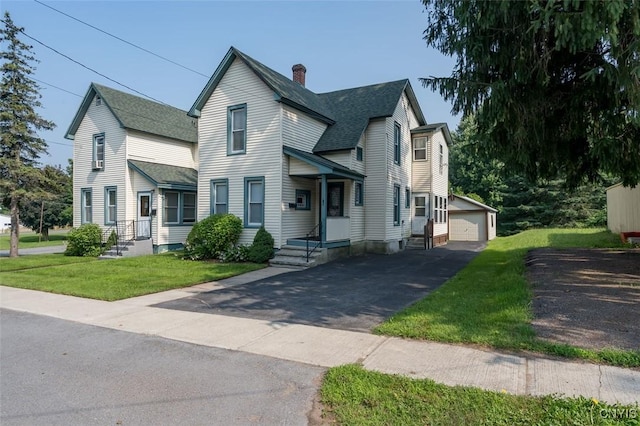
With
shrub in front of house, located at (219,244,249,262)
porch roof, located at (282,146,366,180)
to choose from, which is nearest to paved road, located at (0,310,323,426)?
shrub in front of house, located at (219,244,249,262)

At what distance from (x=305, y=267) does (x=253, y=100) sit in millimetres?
7273

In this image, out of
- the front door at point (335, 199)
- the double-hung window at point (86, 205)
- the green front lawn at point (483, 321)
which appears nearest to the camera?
the green front lawn at point (483, 321)

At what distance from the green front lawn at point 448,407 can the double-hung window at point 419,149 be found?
62.0 ft

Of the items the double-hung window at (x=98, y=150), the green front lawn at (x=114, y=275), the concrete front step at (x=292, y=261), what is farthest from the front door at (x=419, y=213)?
the double-hung window at (x=98, y=150)

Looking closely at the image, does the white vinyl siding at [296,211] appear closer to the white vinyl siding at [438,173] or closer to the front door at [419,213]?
the front door at [419,213]

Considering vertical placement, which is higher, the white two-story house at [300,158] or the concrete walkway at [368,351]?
the white two-story house at [300,158]

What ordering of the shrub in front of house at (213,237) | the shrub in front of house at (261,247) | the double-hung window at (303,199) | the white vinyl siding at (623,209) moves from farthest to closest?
the white vinyl siding at (623,209) < the double-hung window at (303,199) < the shrub in front of house at (213,237) < the shrub in front of house at (261,247)

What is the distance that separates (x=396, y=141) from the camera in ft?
61.5

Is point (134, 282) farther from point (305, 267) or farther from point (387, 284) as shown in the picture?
point (387, 284)

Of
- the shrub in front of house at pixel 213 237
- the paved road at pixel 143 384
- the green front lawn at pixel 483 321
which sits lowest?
the paved road at pixel 143 384

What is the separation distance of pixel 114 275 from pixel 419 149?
16711 mm

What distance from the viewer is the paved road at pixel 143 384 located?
341 cm

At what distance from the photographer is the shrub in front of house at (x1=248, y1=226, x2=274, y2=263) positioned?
45.8 ft

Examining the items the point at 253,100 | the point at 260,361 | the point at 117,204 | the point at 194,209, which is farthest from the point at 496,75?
the point at 117,204
